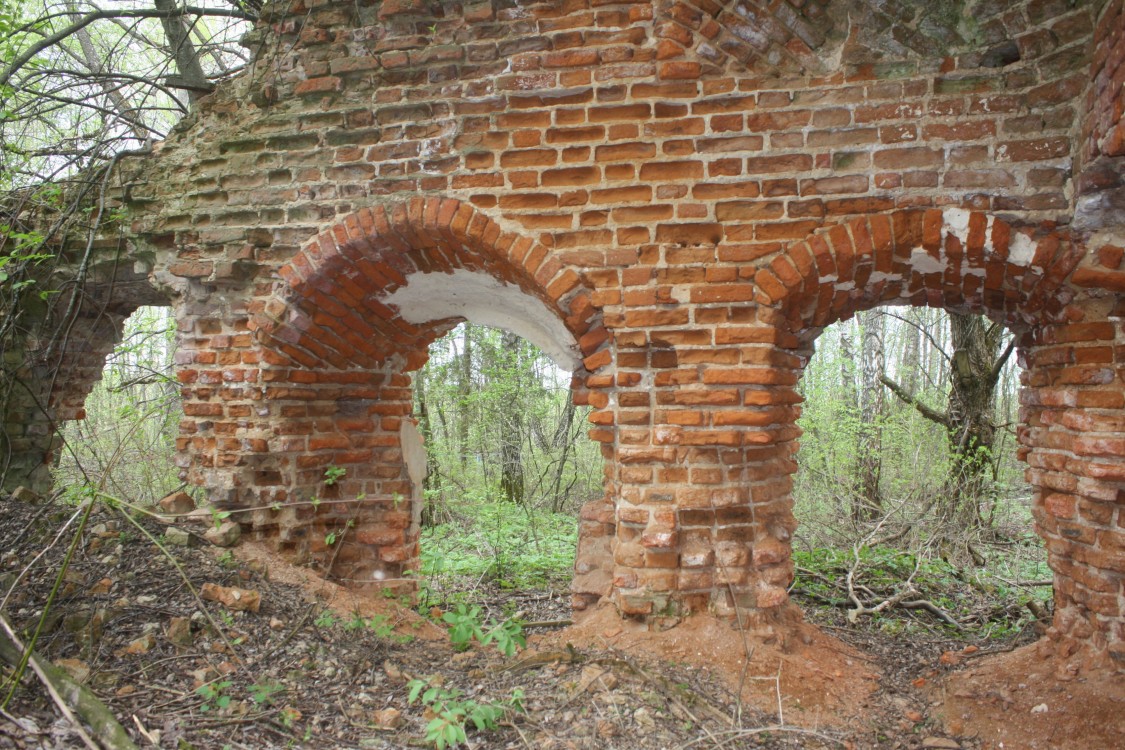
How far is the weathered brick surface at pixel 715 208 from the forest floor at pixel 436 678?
30cm

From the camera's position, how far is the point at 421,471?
5.21 meters

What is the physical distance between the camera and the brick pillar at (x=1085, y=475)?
3.07 m

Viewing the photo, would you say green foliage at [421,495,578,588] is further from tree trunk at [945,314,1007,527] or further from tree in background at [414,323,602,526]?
tree trunk at [945,314,1007,527]

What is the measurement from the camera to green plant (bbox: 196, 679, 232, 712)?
2.62 metres

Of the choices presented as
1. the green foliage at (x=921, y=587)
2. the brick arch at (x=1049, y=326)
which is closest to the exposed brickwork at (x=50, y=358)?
the brick arch at (x=1049, y=326)

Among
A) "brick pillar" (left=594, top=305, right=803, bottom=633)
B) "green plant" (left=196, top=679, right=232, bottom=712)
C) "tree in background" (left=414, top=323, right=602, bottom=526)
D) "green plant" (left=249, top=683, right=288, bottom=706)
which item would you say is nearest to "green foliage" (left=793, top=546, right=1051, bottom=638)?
"brick pillar" (left=594, top=305, right=803, bottom=633)

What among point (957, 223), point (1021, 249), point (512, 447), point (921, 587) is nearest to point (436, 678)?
point (957, 223)

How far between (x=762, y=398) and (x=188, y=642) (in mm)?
2837

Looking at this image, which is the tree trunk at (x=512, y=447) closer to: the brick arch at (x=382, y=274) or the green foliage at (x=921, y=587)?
the green foliage at (x=921, y=587)

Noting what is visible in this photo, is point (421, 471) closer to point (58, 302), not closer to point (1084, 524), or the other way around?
point (58, 302)

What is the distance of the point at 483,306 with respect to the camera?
4949 millimetres

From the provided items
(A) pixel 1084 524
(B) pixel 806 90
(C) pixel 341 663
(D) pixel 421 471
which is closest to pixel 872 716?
(A) pixel 1084 524

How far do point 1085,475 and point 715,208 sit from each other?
205 centimetres

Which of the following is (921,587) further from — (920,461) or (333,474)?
(333,474)
